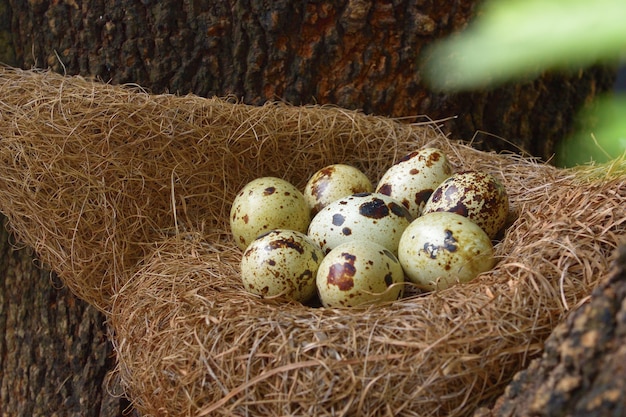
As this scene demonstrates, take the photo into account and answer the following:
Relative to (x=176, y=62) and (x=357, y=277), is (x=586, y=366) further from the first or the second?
(x=176, y=62)

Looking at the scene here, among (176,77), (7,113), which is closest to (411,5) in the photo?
(176,77)

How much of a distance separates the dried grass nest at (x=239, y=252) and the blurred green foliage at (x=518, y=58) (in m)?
0.19

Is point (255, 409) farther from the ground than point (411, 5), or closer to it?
closer to it

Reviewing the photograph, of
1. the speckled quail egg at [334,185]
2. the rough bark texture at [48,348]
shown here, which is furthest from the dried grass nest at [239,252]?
the rough bark texture at [48,348]

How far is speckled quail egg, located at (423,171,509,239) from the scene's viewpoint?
1913mm

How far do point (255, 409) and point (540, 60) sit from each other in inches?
62.5

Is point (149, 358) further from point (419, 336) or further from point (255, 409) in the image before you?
point (419, 336)

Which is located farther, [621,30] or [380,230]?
[380,230]

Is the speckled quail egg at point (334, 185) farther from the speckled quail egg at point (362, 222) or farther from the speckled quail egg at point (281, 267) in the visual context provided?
the speckled quail egg at point (281, 267)

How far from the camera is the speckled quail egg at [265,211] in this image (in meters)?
2.01

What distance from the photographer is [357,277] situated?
1712mm

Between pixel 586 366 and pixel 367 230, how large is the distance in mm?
756

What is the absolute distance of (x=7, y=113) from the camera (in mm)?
2051

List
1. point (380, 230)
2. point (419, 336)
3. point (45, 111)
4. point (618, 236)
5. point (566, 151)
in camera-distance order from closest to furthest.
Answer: point (419, 336) < point (618, 236) < point (380, 230) < point (45, 111) < point (566, 151)
